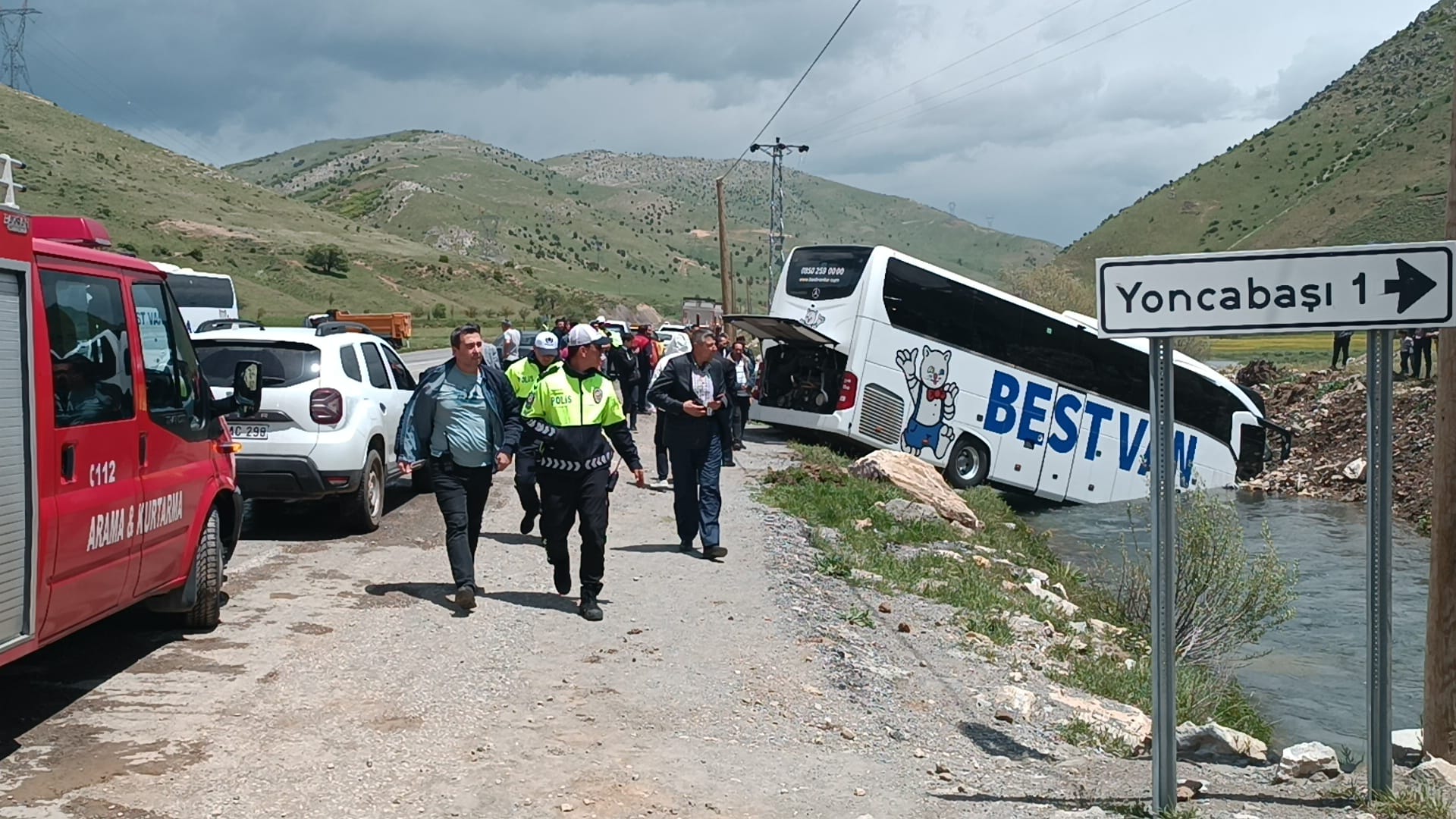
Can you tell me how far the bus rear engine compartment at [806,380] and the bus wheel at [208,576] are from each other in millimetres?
13668

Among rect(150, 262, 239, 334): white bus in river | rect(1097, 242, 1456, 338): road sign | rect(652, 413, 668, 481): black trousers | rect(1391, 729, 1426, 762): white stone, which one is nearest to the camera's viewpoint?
rect(1097, 242, 1456, 338): road sign

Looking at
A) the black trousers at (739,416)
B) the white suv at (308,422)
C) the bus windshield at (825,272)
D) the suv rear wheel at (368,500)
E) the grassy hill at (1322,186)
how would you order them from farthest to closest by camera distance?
the grassy hill at (1322,186) < the black trousers at (739,416) < the bus windshield at (825,272) < the suv rear wheel at (368,500) < the white suv at (308,422)

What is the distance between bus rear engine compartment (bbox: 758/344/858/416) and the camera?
20.3m

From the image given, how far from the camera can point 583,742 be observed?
19.7 feet

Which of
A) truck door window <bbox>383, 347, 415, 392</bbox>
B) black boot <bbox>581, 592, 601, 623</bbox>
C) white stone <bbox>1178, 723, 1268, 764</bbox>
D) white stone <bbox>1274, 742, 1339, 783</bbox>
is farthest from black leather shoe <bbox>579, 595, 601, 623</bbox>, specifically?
truck door window <bbox>383, 347, 415, 392</bbox>

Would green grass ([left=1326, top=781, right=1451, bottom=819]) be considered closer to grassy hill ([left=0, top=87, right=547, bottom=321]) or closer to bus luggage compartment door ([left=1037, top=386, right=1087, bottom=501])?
bus luggage compartment door ([left=1037, top=386, right=1087, bottom=501])

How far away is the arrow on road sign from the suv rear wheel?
825 centimetres

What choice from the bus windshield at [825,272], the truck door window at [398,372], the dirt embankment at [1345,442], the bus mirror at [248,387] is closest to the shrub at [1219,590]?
the bus mirror at [248,387]

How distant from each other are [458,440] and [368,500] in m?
3.15

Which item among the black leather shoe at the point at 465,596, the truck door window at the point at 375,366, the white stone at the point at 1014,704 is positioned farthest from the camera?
the truck door window at the point at 375,366

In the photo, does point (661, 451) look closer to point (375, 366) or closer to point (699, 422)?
point (375, 366)

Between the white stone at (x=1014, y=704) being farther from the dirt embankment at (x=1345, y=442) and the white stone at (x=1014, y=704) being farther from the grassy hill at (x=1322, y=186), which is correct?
the grassy hill at (x=1322, y=186)

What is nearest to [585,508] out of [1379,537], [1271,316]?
[1271,316]

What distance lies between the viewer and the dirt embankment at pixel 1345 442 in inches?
892
